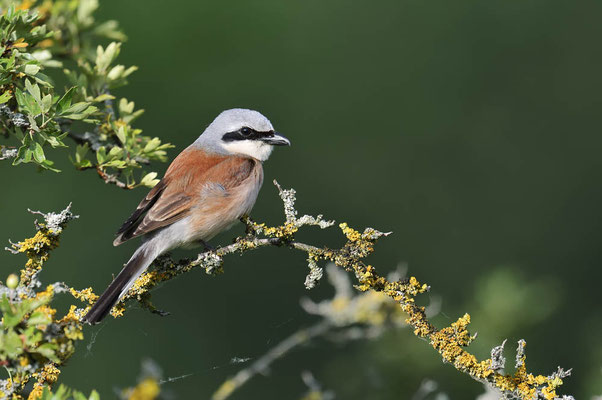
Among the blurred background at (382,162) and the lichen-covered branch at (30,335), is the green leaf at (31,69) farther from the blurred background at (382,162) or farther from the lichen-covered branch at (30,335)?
the blurred background at (382,162)

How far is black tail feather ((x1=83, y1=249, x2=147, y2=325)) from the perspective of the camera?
2285 mm

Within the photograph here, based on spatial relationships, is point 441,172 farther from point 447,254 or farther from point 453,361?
point 453,361

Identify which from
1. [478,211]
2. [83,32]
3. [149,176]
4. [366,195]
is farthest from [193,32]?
[149,176]

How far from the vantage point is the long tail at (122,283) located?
229 cm

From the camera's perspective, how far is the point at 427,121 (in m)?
6.54

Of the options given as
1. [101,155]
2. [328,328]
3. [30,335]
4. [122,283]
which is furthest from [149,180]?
[328,328]

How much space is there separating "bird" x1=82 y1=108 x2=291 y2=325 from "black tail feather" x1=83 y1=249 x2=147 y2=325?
13mm

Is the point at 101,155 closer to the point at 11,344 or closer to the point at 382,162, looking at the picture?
the point at 11,344

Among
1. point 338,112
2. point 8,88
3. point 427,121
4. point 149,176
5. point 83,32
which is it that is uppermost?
point 427,121

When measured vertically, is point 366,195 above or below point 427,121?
below

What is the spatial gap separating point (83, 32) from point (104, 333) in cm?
228

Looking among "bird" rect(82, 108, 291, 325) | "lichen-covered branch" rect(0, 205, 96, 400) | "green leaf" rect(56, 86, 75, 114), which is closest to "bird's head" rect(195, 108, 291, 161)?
"bird" rect(82, 108, 291, 325)

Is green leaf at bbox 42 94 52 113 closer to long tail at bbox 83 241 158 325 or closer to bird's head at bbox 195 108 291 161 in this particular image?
long tail at bbox 83 241 158 325

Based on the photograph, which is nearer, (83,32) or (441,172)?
(83,32)
